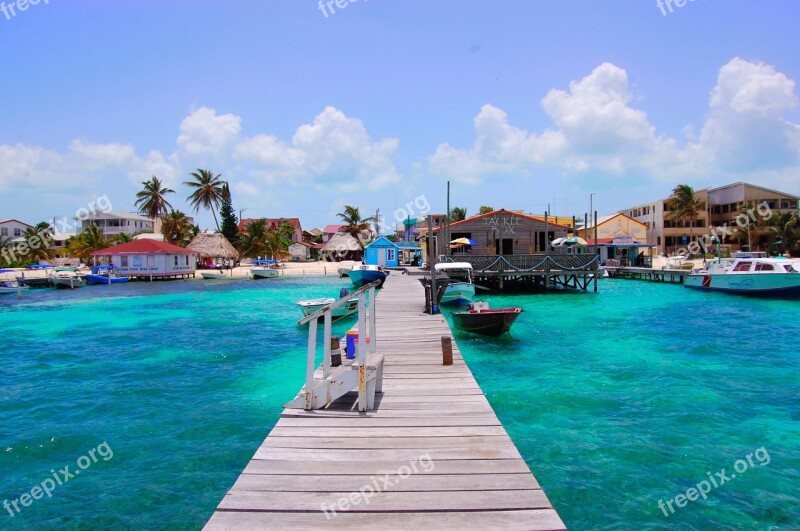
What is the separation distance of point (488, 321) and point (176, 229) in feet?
208

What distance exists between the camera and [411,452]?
5.73 meters

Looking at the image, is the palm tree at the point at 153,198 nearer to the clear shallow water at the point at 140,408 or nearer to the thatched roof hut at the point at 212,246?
the thatched roof hut at the point at 212,246

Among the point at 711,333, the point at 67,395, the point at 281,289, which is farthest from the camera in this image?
the point at 281,289

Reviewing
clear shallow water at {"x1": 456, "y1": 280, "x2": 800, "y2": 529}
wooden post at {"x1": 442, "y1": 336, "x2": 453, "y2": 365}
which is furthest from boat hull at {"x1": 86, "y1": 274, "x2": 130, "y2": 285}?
wooden post at {"x1": 442, "y1": 336, "x2": 453, "y2": 365}

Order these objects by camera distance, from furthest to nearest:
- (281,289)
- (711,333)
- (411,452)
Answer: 1. (281,289)
2. (711,333)
3. (411,452)

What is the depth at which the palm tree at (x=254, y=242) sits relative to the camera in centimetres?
7269

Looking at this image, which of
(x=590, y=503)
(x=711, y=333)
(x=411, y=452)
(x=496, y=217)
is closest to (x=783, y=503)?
(x=590, y=503)

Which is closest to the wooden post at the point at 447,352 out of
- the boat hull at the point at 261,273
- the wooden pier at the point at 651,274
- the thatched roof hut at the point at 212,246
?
the wooden pier at the point at 651,274

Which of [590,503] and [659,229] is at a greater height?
[659,229]

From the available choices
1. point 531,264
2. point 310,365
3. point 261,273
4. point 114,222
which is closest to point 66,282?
point 261,273

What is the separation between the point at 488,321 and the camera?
17.9 m

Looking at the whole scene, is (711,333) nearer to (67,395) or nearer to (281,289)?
(67,395)

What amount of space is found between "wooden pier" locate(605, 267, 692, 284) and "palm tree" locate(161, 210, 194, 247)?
5505 centimetres

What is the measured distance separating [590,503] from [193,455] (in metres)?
6.52
